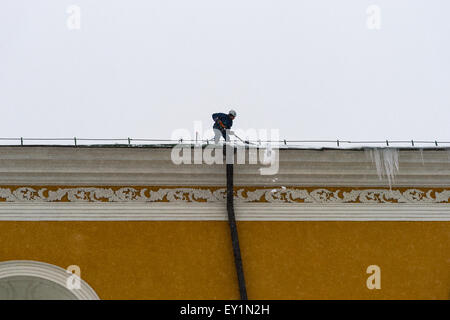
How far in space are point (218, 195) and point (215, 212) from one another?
0.19m

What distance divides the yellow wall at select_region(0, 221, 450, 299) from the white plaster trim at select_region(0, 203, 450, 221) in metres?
0.07

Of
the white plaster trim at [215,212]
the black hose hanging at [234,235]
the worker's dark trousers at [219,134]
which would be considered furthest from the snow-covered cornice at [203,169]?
the worker's dark trousers at [219,134]

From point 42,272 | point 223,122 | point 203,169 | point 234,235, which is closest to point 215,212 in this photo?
point 234,235

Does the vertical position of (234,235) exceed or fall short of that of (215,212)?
it falls short

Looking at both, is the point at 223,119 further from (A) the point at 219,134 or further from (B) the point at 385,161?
(B) the point at 385,161

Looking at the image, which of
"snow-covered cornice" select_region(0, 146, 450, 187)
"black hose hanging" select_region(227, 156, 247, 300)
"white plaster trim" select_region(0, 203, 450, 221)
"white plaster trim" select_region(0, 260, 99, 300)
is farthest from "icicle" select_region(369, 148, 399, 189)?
"white plaster trim" select_region(0, 260, 99, 300)

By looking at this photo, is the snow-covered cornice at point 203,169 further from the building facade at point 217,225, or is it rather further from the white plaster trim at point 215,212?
the white plaster trim at point 215,212

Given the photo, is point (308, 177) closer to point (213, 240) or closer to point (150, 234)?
point (213, 240)

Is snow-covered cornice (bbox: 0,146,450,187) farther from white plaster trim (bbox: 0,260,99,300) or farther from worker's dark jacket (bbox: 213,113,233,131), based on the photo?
white plaster trim (bbox: 0,260,99,300)

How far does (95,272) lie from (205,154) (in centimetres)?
165

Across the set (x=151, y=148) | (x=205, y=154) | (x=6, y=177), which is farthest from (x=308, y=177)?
(x=6, y=177)

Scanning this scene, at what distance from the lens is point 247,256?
640 cm

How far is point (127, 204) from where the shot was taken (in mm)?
6484

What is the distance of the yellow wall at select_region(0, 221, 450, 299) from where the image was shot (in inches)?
245
